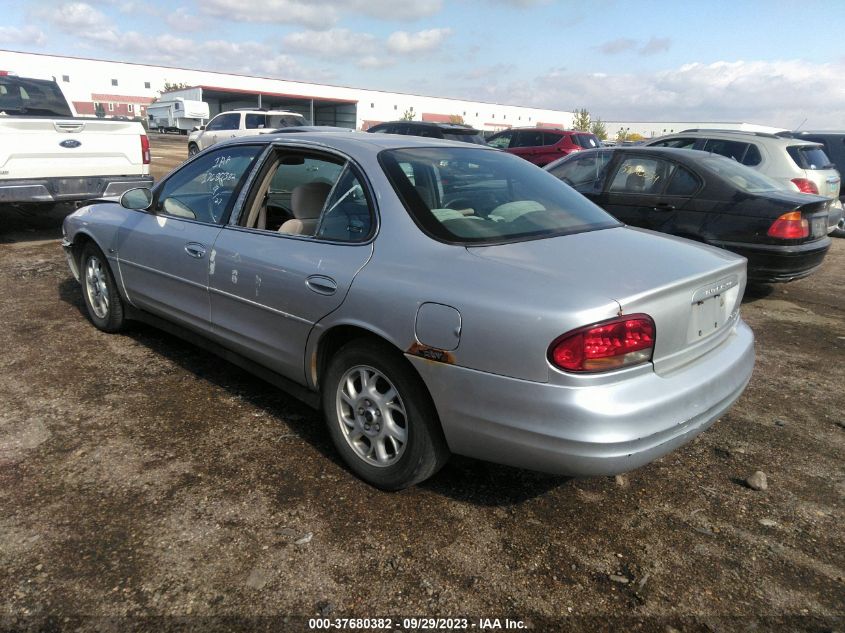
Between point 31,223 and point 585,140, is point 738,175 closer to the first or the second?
point 31,223

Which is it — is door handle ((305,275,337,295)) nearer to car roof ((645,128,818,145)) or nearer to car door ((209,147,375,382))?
Answer: car door ((209,147,375,382))

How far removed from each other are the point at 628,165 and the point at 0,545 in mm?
6144

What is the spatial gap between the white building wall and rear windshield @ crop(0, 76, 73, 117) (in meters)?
58.7

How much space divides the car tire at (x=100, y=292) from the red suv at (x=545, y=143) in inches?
459

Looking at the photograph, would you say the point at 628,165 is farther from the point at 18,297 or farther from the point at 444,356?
the point at 18,297

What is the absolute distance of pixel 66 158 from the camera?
7.11 m

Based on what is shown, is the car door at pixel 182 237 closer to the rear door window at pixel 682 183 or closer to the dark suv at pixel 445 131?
the rear door window at pixel 682 183

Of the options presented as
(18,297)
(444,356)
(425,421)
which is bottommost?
(18,297)

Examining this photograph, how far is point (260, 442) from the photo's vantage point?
319 cm

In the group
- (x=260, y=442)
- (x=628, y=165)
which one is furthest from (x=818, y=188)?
(x=260, y=442)

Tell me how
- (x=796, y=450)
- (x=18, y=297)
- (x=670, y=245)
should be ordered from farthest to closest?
(x=18, y=297) → (x=796, y=450) → (x=670, y=245)

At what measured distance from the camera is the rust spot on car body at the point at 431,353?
2.30 m

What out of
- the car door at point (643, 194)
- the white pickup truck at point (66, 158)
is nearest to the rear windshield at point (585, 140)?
the car door at point (643, 194)

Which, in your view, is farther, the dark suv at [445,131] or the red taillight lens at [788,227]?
the dark suv at [445,131]
